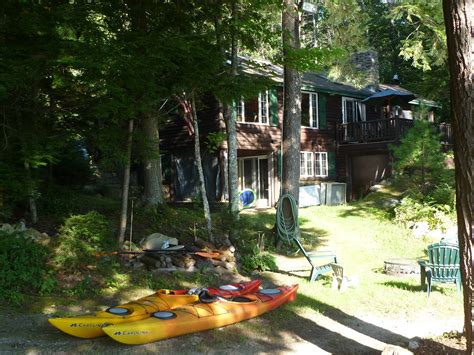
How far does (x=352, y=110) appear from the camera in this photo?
82.0ft

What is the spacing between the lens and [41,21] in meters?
8.33

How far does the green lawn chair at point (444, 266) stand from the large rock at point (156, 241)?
5.04 m

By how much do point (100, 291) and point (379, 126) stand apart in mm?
17120

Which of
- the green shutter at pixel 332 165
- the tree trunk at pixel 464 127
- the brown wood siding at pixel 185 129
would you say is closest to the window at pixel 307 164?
the green shutter at pixel 332 165

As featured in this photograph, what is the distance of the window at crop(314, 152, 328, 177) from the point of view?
77.1ft

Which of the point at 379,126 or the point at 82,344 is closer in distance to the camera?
the point at 82,344

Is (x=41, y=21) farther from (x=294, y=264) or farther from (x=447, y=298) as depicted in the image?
(x=447, y=298)

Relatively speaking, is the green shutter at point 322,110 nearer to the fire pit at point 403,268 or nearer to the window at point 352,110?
the window at point 352,110

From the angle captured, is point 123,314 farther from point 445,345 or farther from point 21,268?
point 445,345

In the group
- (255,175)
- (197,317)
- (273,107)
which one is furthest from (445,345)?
(255,175)

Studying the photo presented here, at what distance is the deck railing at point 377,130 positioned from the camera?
21688mm

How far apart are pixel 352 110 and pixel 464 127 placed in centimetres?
2102

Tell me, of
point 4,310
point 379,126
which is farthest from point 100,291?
point 379,126

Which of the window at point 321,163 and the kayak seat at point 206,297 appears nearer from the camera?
the kayak seat at point 206,297
